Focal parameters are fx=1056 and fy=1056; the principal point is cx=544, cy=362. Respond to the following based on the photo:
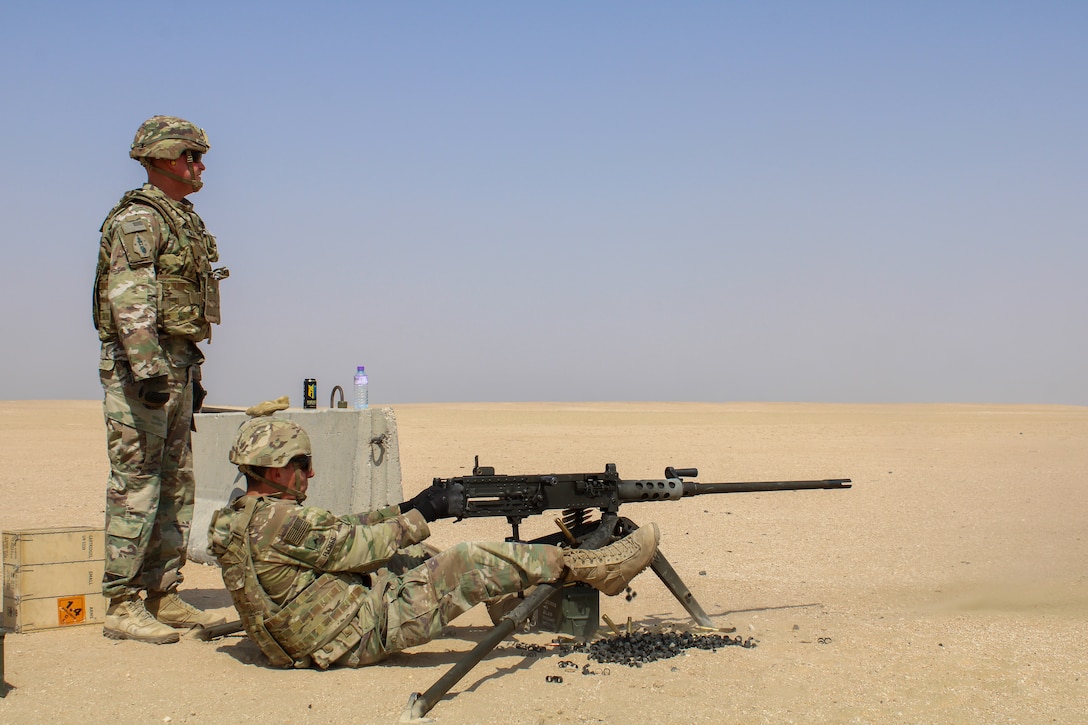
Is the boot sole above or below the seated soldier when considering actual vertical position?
below

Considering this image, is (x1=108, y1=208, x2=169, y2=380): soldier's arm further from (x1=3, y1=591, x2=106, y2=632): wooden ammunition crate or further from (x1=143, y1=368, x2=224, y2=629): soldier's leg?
(x1=3, y1=591, x2=106, y2=632): wooden ammunition crate

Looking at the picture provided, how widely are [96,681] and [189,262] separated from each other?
2.38 meters

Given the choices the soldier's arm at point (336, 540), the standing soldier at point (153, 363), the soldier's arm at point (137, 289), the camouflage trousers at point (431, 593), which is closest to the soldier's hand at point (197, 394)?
the standing soldier at point (153, 363)

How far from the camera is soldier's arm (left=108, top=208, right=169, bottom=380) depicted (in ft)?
19.0

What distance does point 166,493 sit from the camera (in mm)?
6273

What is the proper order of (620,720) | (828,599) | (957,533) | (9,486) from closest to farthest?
1. (620,720)
2. (828,599)
3. (957,533)
4. (9,486)

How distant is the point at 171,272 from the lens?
20.1 ft

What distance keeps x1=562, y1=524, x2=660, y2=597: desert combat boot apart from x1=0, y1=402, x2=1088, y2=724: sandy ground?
0.47 meters

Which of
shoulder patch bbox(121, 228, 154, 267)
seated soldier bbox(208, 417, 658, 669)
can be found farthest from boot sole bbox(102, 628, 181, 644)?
shoulder patch bbox(121, 228, 154, 267)

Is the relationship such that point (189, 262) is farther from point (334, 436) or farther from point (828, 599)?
point (828, 599)

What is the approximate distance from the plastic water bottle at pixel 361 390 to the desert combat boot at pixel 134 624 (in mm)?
3002

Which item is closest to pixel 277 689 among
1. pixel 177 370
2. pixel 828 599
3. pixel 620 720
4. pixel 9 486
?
pixel 620 720

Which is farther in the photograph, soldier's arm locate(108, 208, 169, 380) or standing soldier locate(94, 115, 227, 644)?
standing soldier locate(94, 115, 227, 644)

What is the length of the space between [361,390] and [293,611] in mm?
3910
